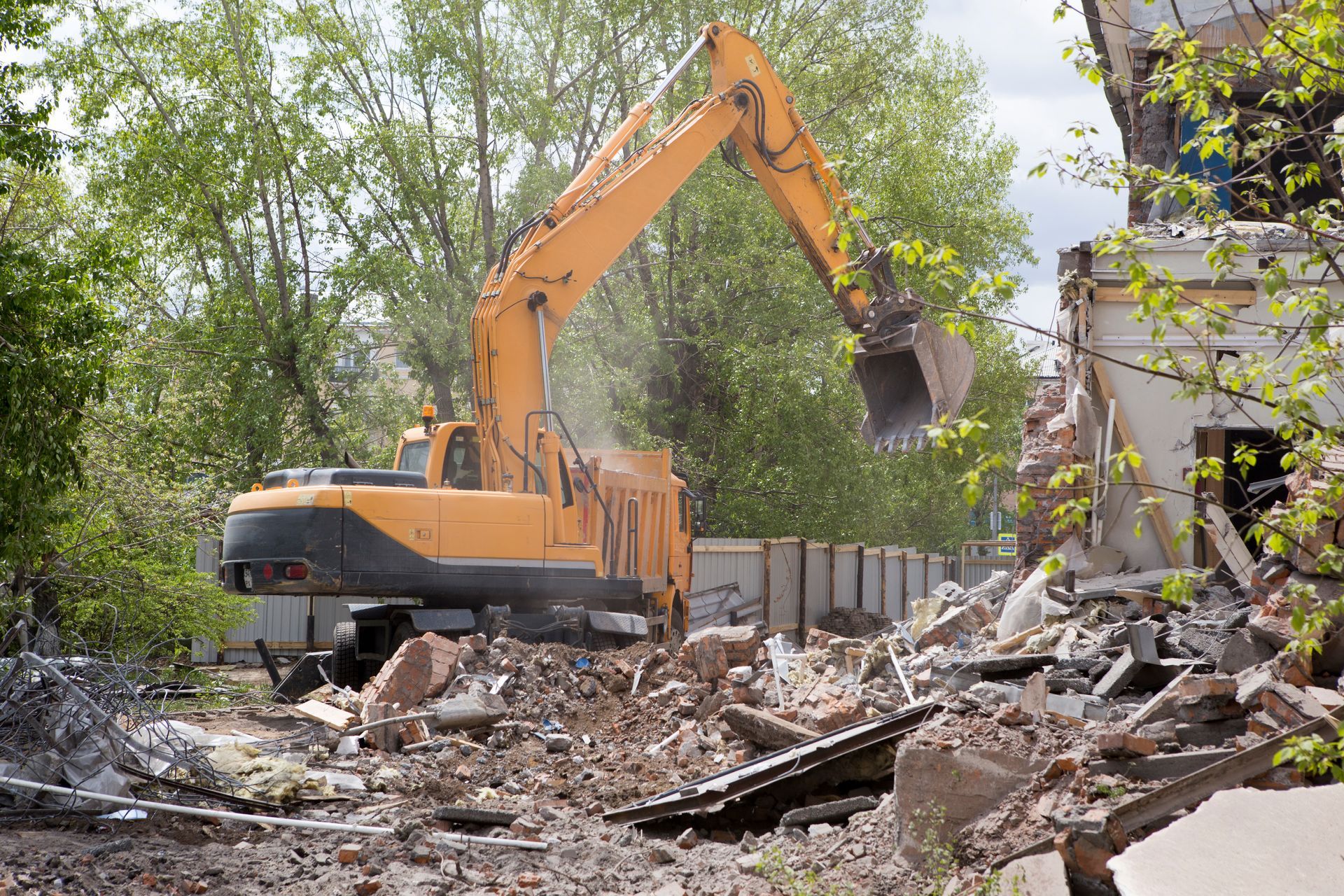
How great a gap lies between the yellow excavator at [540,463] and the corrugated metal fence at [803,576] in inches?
224

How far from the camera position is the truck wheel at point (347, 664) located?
11.6 meters

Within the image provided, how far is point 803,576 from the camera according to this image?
21.1 meters

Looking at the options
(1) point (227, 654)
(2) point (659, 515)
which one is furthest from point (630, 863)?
(1) point (227, 654)

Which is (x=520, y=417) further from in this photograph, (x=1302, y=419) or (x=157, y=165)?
(x=157, y=165)

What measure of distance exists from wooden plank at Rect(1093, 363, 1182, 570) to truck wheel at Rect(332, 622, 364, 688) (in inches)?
299

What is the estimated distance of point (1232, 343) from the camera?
33.0ft

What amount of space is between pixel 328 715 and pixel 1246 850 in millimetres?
7113

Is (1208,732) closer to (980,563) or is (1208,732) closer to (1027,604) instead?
(1027,604)

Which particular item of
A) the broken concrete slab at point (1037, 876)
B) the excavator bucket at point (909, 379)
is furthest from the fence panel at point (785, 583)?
the broken concrete slab at point (1037, 876)

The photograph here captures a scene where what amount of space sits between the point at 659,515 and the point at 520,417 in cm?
346

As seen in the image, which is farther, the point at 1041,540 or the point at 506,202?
the point at 506,202

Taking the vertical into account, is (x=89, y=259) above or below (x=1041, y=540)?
above

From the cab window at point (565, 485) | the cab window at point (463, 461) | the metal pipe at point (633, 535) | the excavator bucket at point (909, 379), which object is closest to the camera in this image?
the excavator bucket at point (909, 379)

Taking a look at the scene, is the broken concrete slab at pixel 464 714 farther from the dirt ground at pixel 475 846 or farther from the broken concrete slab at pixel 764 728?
the broken concrete slab at pixel 764 728
